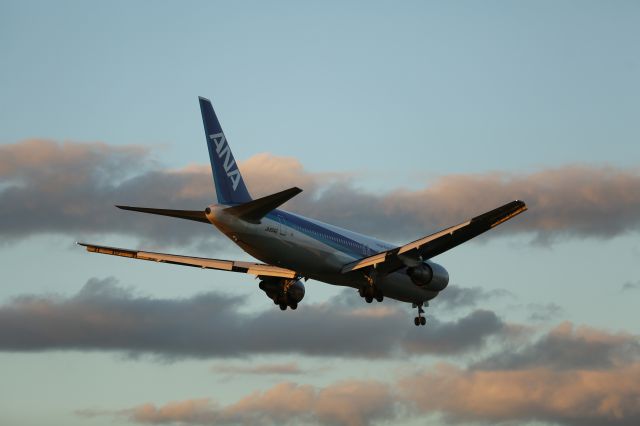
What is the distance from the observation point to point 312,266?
2741 inches

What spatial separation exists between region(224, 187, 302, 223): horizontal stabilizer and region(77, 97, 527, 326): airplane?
0.17ft

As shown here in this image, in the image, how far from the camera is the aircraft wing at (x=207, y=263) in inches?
2936

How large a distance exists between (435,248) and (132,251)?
18927 millimetres

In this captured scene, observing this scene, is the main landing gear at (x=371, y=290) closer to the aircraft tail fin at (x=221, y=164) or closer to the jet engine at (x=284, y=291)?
the jet engine at (x=284, y=291)

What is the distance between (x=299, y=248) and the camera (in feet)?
223

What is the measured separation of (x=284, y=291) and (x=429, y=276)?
9.60 metres

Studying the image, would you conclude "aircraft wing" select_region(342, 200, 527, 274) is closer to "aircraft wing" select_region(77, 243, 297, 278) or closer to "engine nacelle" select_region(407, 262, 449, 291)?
"engine nacelle" select_region(407, 262, 449, 291)

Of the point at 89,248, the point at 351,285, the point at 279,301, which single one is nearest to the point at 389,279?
the point at 351,285

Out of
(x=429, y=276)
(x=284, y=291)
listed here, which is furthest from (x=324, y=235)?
(x=284, y=291)

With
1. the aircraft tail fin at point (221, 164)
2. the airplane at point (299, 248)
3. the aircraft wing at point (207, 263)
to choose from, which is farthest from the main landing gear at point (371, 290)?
the aircraft tail fin at point (221, 164)

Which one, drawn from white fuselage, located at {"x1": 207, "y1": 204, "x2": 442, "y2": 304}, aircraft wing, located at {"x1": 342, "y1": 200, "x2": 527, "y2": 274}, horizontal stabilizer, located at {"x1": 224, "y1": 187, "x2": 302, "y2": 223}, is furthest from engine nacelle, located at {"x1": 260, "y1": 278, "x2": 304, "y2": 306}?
horizontal stabilizer, located at {"x1": 224, "y1": 187, "x2": 302, "y2": 223}

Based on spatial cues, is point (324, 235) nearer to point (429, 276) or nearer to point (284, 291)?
point (429, 276)

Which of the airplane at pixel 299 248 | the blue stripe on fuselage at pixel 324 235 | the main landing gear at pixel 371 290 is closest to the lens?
the airplane at pixel 299 248

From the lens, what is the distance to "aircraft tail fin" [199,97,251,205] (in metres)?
65.8
